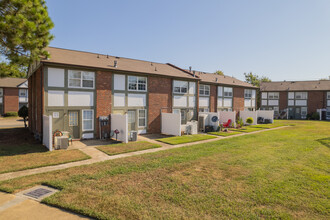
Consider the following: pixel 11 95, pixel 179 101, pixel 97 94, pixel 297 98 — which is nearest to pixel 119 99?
pixel 97 94

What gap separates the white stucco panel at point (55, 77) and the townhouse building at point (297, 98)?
147ft

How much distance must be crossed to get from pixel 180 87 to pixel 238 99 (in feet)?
41.9

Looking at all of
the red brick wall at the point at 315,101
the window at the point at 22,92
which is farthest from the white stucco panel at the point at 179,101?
the window at the point at 22,92

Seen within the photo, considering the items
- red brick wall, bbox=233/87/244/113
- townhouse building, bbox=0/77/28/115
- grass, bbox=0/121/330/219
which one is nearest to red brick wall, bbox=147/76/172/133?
grass, bbox=0/121/330/219

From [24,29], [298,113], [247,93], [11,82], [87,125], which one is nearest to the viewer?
[24,29]

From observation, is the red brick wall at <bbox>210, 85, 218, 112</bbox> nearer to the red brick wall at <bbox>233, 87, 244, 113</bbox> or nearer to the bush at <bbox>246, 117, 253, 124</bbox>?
the red brick wall at <bbox>233, 87, 244, 113</bbox>

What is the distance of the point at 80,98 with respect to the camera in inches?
583

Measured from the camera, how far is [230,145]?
1368 cm

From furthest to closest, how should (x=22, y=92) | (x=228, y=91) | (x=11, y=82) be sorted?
(x=11, y=82), (x=22, y=92), (x=228, y=91)

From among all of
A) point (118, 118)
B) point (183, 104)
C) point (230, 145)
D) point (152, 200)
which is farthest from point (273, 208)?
point (183, 104)

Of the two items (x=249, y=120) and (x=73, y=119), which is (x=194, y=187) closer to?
(x=73, y=119)

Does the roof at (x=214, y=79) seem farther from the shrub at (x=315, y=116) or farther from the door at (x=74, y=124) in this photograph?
the shrub at (x=315, y=116)

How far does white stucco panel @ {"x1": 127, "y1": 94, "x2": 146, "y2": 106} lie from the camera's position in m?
17.4

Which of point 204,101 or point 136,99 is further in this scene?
point 204,101
